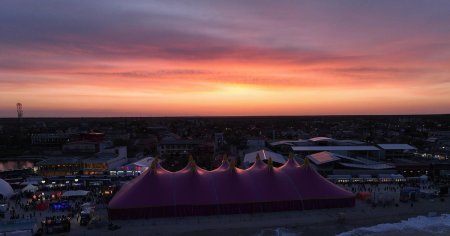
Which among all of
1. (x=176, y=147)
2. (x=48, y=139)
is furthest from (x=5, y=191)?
(x=48, y=139)

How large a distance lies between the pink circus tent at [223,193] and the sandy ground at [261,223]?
0.53m

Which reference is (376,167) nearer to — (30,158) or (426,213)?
(426,213)

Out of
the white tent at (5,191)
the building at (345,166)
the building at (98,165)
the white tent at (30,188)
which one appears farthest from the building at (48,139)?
the building at (345,166)

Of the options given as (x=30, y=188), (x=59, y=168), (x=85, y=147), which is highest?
(x=85, y=147)

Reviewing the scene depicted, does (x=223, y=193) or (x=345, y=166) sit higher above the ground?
(x=223, y=193)

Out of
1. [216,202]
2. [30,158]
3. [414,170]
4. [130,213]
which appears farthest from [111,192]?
[30,158]

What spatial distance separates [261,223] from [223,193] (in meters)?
3.61

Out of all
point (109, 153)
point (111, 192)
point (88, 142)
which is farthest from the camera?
point (88, 142)

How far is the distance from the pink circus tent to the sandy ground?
0.53 meters

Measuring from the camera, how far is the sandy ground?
24.8m

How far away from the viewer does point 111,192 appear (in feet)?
116

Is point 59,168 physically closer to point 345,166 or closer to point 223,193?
point 223,193

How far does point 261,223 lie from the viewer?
26250mm

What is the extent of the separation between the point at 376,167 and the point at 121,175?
28036mm
